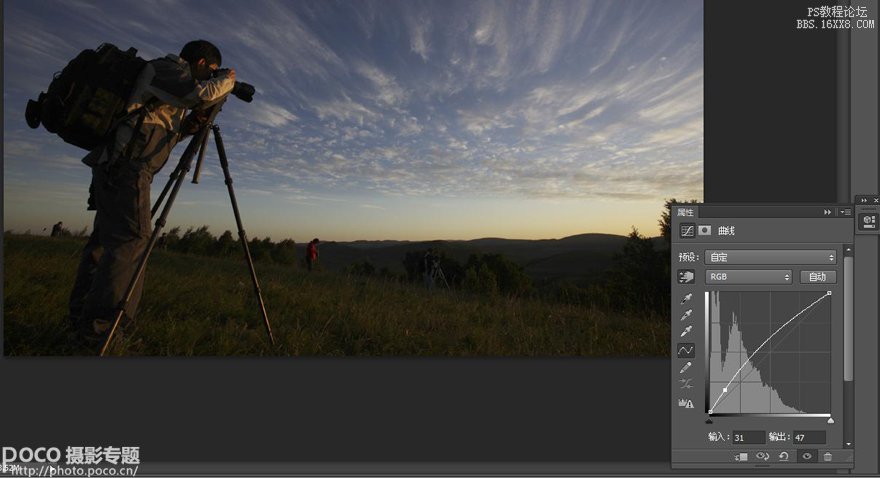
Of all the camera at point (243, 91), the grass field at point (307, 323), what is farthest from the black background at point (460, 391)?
the camera at point (243, 91)

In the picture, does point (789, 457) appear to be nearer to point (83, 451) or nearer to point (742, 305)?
point (742, 305)

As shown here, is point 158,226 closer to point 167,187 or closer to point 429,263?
point 167,187

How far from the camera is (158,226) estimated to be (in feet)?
9.50

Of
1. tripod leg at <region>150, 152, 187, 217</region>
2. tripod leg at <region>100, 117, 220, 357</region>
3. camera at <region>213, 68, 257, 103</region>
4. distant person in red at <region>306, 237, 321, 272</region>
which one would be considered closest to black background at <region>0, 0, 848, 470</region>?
tripod leg at <region>100, 117, 220, 357</region>

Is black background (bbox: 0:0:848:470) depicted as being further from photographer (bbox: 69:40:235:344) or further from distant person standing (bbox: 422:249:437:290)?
distant person standing (bbox: 422:249:437:290)

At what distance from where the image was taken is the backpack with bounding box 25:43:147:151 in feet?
9.00

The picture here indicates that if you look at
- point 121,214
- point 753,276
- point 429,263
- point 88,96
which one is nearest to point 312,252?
point 429,263

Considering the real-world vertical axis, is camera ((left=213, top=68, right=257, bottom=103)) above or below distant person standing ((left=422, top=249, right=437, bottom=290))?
above

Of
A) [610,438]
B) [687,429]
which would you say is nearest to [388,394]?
[610,438]

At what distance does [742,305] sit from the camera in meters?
2.46

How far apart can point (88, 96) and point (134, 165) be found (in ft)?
1.58

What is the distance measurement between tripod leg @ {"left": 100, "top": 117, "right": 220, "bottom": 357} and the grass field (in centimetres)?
31

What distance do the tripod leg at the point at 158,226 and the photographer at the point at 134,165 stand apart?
0.46 feet

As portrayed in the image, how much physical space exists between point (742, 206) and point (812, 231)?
42 cm
